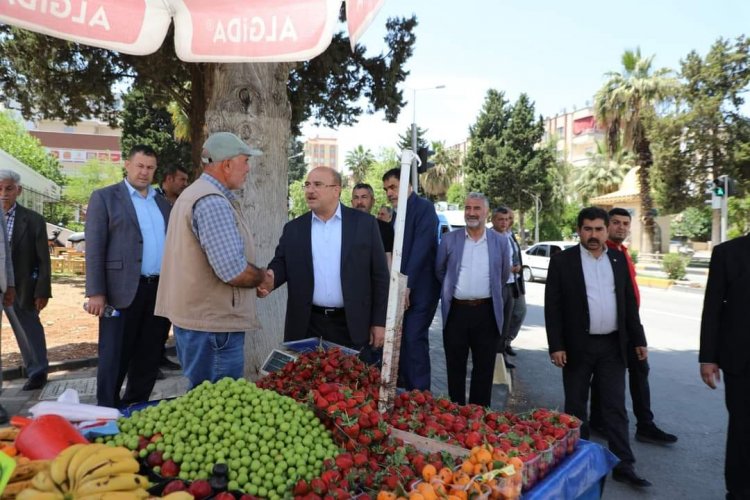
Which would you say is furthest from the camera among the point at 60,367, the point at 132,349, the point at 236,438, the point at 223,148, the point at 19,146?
the point at 19,146

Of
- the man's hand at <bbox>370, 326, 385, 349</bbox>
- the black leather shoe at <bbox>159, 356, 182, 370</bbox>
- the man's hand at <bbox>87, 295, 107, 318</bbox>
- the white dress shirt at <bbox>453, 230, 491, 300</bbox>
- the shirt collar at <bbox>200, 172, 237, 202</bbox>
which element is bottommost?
the black leather shoe at <bbox>159, 356, 182, 370</bbox>

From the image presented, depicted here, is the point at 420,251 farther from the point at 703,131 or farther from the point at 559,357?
the point at 703,131

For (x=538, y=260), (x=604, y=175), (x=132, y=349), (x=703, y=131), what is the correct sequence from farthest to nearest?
(x=604, y=175) → (x=703, y=131) → (x=538, y=260) → (x=132, y=349)

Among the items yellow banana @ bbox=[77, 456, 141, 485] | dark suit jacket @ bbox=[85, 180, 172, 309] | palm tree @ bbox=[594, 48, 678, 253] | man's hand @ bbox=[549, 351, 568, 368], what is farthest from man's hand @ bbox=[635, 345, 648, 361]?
palm tree @ bbox=[594, 48, 678, 253]

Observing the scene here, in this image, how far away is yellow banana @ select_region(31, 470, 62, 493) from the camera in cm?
191

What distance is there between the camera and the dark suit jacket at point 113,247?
4309mm

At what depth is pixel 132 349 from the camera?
15.3 ft

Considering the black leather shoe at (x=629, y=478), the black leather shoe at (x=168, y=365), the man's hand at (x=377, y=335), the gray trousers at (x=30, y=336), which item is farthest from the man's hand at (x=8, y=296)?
the black leather shoe at (x=629, y=478)

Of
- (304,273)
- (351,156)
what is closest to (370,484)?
(304,273)

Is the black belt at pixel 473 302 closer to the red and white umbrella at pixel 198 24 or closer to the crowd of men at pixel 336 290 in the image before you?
the crowd of men at pixel 336 290

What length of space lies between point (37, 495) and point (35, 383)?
4688 millimetres

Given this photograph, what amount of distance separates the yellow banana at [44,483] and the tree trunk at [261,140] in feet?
11.0

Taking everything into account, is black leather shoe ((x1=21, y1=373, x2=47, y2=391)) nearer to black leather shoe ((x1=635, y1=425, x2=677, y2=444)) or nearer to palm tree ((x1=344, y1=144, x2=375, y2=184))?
black leather shoe ((x1=635, y1=425, x2=677, y2=444))

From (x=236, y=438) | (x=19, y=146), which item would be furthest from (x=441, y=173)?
(x=236, y=438)
